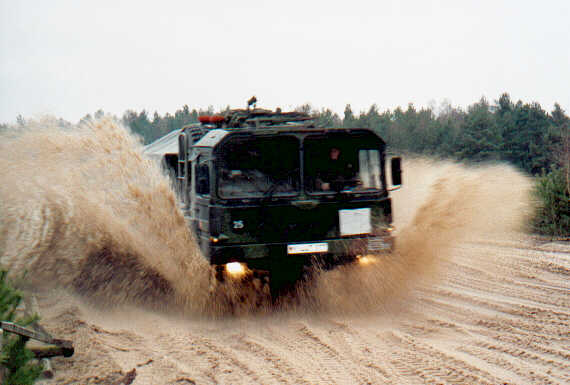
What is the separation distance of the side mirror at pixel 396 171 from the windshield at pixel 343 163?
0.20m

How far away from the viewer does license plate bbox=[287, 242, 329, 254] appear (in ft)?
25.7

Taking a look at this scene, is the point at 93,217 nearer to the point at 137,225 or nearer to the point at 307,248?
the point at 137,225

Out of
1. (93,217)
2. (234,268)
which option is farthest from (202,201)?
(93,217)

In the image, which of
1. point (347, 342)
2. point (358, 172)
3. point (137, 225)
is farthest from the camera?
point (137, 225)

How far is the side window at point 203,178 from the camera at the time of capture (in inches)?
310

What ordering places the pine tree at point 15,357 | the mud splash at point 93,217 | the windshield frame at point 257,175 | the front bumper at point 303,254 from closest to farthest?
the pine tree at point 15,357 < the front bumper at point 303,254 < the windshield frame at point 257,175 < the mud splash at point 93,217

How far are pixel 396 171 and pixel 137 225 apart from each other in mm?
4062

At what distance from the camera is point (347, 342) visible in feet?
22.3

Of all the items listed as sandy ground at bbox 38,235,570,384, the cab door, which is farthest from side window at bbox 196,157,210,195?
sandy ground at bbox 38,235,570,384

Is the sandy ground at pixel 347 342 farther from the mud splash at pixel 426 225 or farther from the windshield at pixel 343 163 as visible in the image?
the windshield at pixel 343 163

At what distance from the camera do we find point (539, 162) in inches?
1764

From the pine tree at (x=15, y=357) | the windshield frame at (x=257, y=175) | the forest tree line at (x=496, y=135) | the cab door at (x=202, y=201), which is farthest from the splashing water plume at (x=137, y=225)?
the forest tree line at (x=496, y=135)

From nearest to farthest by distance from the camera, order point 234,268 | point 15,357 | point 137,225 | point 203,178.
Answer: point 15,357 → point 234,268 → point 203,178 → point 137,225

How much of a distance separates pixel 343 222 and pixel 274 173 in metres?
1.11
